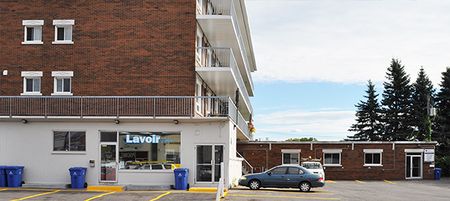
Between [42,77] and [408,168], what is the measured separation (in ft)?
105

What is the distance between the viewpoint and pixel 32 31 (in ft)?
105

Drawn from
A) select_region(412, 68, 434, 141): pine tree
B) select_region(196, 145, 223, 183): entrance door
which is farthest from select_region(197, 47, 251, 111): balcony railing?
select_region(412, 68, 434, 141): pine tree

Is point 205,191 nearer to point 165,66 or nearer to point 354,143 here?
point 165,66

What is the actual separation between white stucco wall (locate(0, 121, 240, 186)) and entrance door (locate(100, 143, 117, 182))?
24 cm

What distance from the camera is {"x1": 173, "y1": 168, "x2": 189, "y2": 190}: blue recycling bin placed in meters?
27.6

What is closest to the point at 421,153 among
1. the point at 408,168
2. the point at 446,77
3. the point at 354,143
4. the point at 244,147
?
the point at 408,168

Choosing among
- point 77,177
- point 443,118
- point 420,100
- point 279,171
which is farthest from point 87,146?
point 420,100

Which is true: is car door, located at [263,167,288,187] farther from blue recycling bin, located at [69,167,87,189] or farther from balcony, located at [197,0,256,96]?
blue recycling bin, located at [69,167,87,189]

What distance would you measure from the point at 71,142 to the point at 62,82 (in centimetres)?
396

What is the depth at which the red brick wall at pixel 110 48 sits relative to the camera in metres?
30.8

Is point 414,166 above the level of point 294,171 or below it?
below

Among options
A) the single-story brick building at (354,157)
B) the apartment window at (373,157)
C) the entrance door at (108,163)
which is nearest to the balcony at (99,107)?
the entrance door at (108,163)

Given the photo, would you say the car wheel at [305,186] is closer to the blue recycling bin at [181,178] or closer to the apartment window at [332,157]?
the blue recycling bin at [181,178]

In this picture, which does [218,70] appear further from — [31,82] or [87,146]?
[31,82]
